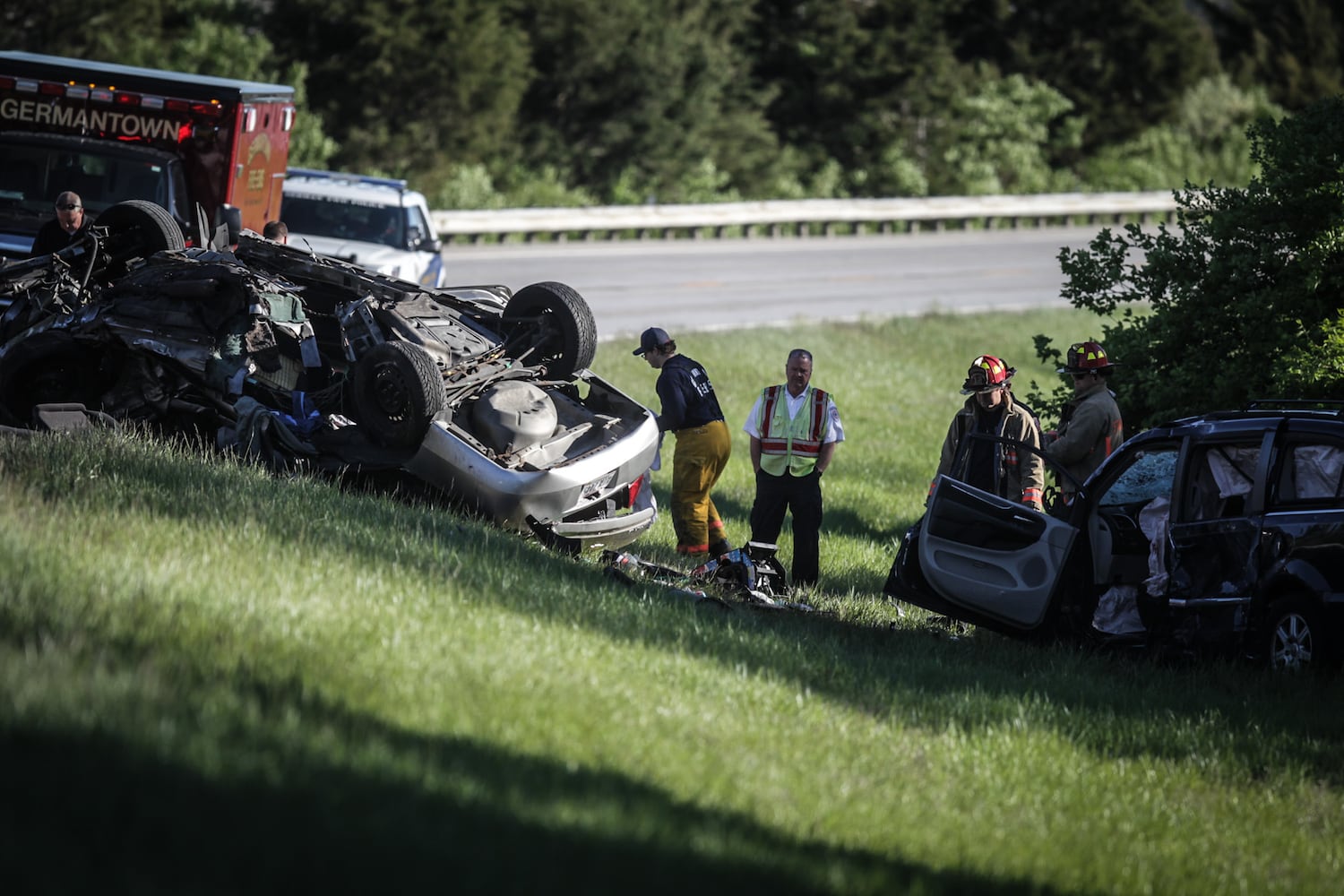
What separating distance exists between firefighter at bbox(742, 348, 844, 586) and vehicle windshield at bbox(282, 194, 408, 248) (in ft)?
27.6

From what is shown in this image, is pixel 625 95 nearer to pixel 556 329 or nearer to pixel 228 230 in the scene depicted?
pixel 228 230

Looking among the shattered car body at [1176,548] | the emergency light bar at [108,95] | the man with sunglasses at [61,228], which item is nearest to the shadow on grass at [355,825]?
the shattered car body at [1176,548]

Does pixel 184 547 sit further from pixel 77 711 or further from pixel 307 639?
pixel 77 711

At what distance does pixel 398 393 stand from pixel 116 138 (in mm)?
7511

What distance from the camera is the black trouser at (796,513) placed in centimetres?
1097

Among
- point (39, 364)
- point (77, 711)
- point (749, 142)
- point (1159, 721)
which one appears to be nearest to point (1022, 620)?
point (1159, 721)

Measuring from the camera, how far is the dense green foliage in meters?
31.4

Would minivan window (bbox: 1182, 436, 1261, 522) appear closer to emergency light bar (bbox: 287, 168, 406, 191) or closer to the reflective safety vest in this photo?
the reflective safety vest

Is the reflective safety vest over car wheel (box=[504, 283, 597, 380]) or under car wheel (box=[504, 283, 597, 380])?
under

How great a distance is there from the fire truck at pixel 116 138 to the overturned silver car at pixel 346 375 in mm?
3799

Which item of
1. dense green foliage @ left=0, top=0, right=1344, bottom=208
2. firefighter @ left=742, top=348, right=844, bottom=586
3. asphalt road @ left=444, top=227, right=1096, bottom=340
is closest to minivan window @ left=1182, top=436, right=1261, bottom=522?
firefighter @ left=742, top=348, right=844, bottom=586

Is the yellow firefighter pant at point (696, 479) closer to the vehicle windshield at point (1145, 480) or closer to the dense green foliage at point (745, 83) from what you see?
the vehicle windshield at point (1145, 480)

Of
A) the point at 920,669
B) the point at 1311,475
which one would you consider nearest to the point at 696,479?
the point at 920,669

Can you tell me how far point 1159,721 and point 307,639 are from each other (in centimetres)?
415
